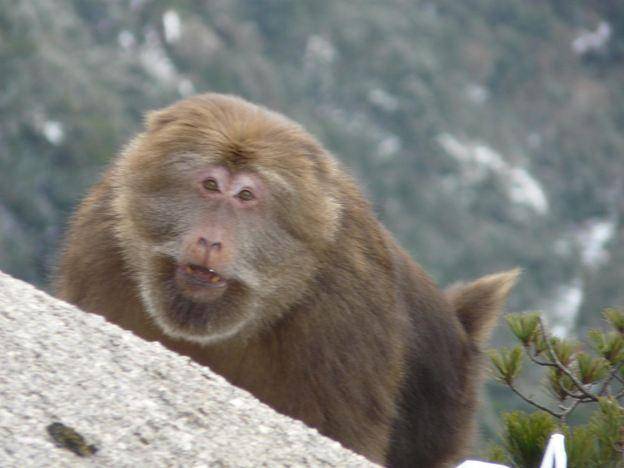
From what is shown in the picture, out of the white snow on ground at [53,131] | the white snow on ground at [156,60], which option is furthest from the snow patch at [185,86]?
the white snow on ground at [53,131]

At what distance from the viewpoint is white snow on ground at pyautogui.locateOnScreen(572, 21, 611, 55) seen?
1534 inches

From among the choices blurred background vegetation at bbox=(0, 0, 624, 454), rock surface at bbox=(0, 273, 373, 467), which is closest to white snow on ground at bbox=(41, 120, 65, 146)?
blurred background vegetation at bbox=(0, 0, 624, 454)

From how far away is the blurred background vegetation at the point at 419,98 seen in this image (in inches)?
1125

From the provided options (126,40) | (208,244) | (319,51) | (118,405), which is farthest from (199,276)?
(319,51)

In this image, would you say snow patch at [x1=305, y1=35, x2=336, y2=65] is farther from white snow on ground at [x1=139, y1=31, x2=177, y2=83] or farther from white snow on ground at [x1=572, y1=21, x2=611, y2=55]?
white snow on ground at [x1=572, y1=21, x2=611, y2=55]

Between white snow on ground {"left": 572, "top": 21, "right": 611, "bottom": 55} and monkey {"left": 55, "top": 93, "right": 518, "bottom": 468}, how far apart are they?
111ft

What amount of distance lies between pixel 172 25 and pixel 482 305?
91.1 ft

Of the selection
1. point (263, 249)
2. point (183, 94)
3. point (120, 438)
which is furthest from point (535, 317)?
point (183, 94)

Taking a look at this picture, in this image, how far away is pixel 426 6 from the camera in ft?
132

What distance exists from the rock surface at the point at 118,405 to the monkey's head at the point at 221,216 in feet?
2.72

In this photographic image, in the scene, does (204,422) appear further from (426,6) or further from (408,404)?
(426,6)

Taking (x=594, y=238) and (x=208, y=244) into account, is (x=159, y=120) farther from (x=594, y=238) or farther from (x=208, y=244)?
(x=594, y=238)

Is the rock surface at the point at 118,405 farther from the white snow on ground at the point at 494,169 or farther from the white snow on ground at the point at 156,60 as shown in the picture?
the white snow on ground at the point at 494,169

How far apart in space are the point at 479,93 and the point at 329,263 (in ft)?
110
